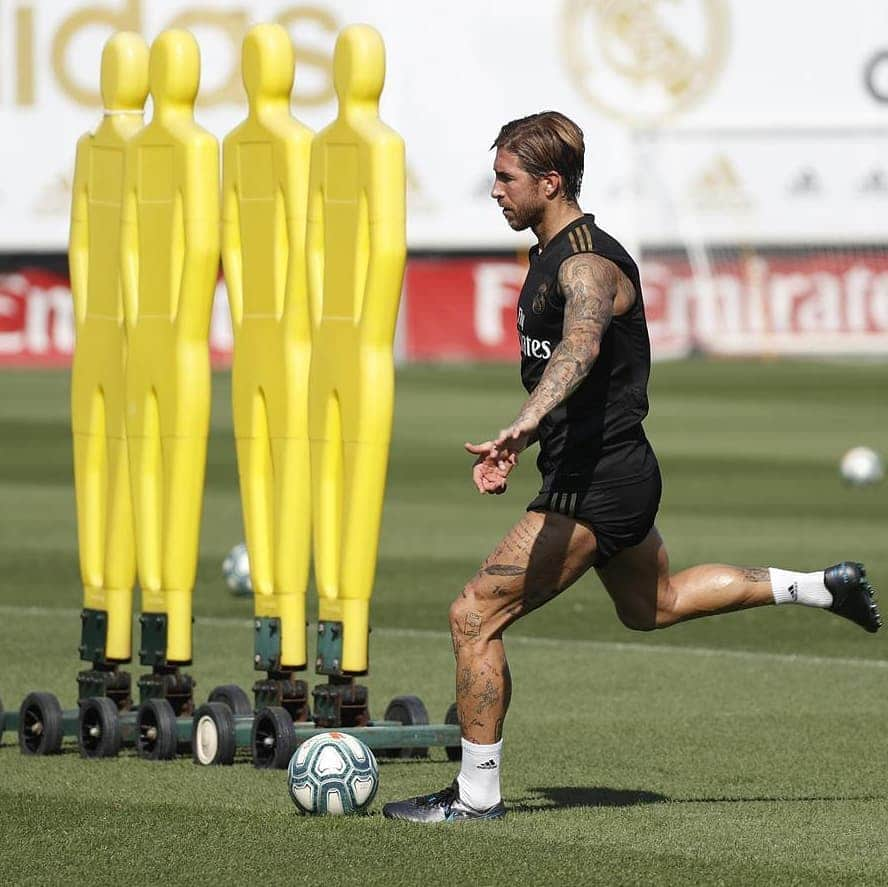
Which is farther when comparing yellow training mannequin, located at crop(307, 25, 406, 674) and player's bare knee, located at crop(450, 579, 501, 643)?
yellow training mannequin, located at crop(307, 25, 406, 674)

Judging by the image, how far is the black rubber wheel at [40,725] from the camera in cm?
944

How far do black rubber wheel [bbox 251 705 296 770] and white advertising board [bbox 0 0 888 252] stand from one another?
141ft

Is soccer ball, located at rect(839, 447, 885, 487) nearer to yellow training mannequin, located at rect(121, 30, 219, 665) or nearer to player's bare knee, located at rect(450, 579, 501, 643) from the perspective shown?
yellow training mannequin, located at rect(121, 30, 219, 665)

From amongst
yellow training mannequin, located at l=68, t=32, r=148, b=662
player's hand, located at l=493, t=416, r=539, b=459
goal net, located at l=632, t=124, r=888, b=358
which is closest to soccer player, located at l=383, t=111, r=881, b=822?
player's hand, located at l=493, t=416, r=539, b=459

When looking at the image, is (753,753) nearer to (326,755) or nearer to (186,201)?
(326,755)

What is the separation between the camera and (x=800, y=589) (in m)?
8.17

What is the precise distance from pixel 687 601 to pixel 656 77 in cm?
4610

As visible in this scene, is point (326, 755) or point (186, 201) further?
point (186, 201)

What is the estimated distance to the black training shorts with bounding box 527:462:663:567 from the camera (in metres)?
7.74

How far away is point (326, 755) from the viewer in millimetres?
7910

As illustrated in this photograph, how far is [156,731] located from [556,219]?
2749 mm

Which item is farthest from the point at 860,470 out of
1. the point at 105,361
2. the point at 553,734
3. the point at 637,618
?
the point at 637,618

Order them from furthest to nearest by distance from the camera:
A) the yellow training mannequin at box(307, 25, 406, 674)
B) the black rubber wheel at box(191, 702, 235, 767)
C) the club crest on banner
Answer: the club crest on banner < the black rubber wheel at box(191, 702, 235, 767) < the yellow training mannequin at box(307, 25, 406, 674)

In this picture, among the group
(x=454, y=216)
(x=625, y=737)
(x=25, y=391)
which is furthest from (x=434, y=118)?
(x=625, y=737)
